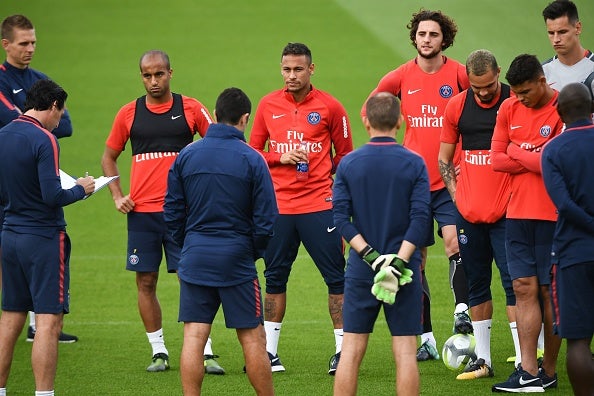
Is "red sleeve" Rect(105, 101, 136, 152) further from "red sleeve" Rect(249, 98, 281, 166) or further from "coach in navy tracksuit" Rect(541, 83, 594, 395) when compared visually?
"coach in navy tracksuit" Rect(541, 83, 594, 395)

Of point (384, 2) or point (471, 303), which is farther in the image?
point (384, 2)

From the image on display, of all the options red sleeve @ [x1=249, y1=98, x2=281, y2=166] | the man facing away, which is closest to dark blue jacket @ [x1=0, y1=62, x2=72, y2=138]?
the man facing away

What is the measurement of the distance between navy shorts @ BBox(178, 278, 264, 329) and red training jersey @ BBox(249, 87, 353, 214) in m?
1.91

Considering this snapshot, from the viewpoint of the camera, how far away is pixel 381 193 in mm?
6953

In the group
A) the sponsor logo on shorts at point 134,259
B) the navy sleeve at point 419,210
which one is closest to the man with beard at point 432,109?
the sponsor logo on shorts at point 134,259

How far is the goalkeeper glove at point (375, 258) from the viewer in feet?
22.4

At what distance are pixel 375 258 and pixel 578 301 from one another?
1.31m

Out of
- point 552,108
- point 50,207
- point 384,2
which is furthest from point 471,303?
point 384,2

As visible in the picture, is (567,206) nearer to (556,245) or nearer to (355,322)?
(556,245)

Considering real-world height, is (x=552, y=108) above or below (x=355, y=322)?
above

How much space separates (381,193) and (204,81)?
1604 cm

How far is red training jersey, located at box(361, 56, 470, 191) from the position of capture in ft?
31.2

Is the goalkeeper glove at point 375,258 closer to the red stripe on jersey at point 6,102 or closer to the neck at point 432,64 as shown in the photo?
the neck at point 432,64

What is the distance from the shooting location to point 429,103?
9.55 meters
